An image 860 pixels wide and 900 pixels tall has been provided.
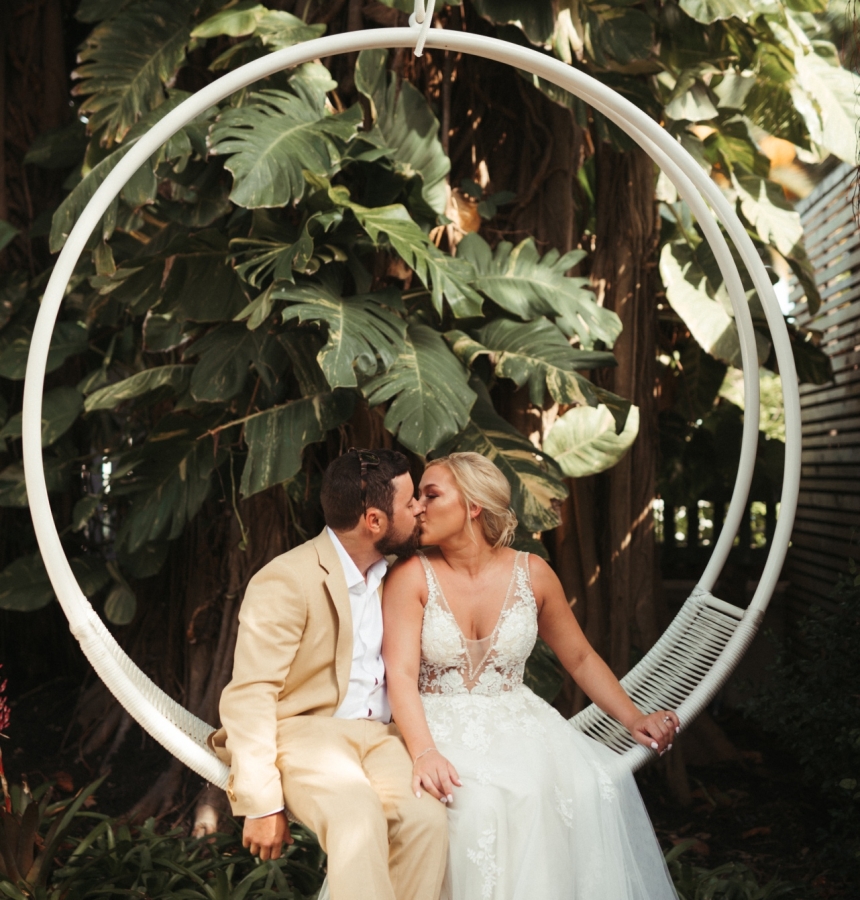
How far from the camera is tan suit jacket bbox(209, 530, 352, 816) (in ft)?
6.80

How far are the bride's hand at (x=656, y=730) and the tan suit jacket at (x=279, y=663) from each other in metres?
0.72

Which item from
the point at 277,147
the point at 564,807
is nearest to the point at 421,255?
the point at 277,147

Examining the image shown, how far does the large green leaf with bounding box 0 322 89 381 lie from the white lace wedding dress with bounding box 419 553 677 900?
226 centimetres

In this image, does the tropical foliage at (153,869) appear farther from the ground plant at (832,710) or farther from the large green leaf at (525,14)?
the large green leaf at (525,14)

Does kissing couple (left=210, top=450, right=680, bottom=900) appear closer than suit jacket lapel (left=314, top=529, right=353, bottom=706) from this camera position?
Yes

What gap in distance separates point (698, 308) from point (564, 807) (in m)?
2.15

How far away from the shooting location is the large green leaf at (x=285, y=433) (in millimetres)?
2918

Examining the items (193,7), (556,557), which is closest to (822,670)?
(556,557)

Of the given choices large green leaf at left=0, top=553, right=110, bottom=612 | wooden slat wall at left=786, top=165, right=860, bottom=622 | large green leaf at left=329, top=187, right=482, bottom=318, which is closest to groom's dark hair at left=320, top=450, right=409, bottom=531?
large green leaf at left=329, top=187, right=482, bottom=318

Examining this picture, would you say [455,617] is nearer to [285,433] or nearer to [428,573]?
[428,573]

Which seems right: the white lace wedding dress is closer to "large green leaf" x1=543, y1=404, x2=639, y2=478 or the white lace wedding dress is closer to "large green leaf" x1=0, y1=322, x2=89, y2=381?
"large green leaf" x1=543, y1=404, x2=639, y2=478

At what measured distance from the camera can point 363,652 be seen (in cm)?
236

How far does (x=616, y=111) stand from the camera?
2488 millimetres

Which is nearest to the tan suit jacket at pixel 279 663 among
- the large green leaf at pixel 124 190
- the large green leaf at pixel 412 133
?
the large green leaf at pixel 124 190
